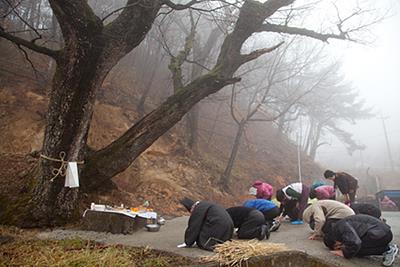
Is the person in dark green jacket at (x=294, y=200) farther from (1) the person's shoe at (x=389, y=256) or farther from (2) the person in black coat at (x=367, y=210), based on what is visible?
(1) the person's shoe at (x=389, y=256)

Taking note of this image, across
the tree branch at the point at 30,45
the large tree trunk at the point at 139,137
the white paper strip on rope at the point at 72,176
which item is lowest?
the white paper strip on rope at the point at 72,176

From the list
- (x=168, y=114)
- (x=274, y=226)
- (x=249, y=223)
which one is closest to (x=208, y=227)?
(x=249, y=223)

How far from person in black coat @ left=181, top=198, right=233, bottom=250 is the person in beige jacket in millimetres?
2069

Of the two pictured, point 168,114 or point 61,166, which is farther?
point 168,114

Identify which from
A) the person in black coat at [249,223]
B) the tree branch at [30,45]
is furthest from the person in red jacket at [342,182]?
the tree branch at [30,45]

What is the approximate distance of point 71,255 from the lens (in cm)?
404

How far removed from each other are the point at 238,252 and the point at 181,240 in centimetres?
233

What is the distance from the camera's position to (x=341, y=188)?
8.87 m

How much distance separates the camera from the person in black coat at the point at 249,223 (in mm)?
6246

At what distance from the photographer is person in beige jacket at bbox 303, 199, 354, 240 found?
620 cm

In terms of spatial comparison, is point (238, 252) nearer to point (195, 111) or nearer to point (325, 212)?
point (325, 212)

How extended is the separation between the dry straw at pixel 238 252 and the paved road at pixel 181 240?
738 millimetres

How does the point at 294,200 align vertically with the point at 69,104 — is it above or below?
below

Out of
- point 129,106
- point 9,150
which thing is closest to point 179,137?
point 129,106
